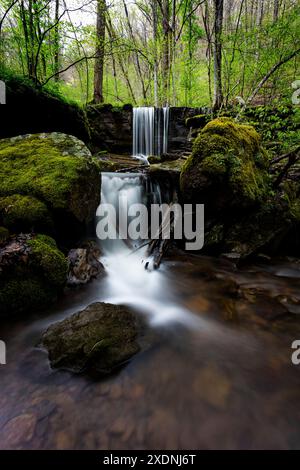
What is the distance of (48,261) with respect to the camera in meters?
2.94

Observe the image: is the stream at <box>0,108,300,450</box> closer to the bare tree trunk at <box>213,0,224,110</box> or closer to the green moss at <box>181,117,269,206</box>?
the green moss at <box>181,117,269,206</box>

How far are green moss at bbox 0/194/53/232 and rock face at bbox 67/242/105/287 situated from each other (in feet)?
1.94

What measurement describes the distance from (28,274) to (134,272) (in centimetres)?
172

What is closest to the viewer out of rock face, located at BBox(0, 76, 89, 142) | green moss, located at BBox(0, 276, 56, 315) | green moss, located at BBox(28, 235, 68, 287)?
green moss, located at BBox(0, 276, 56, 315)

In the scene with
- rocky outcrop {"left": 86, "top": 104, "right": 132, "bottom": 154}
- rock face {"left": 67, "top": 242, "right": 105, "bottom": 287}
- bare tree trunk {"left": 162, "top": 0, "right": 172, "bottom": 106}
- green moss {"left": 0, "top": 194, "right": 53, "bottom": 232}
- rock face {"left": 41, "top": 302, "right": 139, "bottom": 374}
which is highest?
bare tree trunk {"left": 162, "top": 0, "right": 172, "bottom": 106}

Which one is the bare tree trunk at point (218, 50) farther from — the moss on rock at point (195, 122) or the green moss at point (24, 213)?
the green moss at point (24, 213)

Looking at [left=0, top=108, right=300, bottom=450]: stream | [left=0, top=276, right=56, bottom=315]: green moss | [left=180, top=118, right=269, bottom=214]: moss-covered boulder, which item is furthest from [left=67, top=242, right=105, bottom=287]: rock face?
[left=180, top=118, right=269, bottom=214]: moss-covered boulder

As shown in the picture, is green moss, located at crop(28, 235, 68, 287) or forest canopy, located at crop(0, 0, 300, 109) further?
forest canopy, located at crop(0, 0, 300, 109)

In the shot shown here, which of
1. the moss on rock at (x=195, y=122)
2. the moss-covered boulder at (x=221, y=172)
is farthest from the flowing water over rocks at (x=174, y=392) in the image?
the moss on rock at (x=195, y=122)

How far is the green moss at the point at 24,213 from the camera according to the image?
10.6 feet

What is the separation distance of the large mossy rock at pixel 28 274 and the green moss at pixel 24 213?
0.24 meters

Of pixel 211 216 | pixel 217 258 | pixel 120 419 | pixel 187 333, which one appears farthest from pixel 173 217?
pixel 120 419

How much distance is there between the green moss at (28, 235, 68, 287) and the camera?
2.90m

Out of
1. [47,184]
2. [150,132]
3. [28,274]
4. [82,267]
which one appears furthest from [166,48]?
[28,274]
